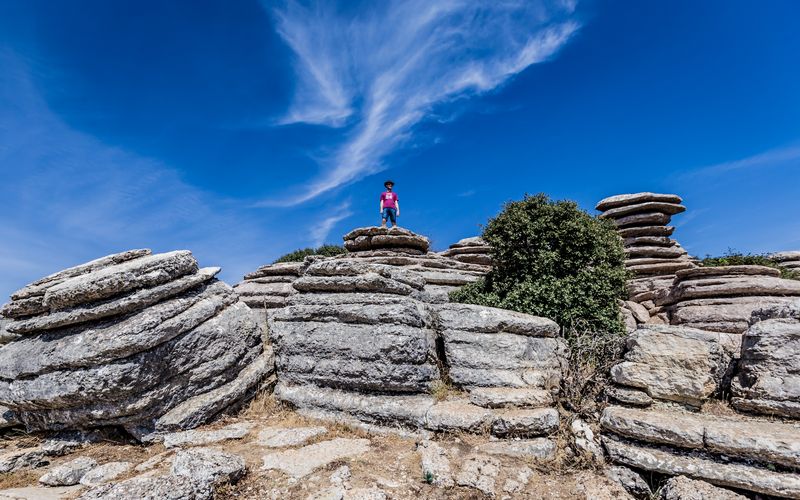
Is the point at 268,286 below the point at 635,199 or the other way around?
below

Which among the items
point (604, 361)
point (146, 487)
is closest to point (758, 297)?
point (604, 361)

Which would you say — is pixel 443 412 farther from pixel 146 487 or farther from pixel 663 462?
pixel 146 487

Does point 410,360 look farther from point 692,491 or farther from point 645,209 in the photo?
point 645,209

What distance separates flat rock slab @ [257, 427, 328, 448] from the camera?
5818mm

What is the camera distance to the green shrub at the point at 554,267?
926cm

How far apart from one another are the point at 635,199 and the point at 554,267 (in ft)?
35.1

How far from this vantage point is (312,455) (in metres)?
→ 5.44

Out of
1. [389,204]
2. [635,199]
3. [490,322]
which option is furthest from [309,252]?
[490,322]

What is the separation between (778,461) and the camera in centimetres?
491

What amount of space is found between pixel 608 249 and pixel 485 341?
529cm

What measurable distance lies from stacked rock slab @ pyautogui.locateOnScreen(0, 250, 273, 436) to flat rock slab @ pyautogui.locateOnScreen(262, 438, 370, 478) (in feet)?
5.95

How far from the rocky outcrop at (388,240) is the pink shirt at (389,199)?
7.46 feet

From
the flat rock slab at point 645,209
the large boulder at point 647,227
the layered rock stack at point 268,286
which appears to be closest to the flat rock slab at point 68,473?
the layered rock stack at point 268,286

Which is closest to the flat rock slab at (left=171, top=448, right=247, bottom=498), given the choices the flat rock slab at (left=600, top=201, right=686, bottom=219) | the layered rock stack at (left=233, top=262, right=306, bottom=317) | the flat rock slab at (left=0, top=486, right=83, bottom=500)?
the flat rock slab at (left=0, top=486, right=83, bottom=500)
